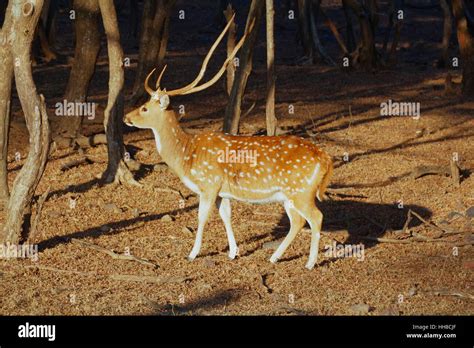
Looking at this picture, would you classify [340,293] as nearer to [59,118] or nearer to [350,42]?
[59,118]

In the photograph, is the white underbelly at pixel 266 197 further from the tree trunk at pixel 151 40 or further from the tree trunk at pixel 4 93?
the tree trunk at pixel 151 40

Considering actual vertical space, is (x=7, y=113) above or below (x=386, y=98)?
above

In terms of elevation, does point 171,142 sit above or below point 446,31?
above

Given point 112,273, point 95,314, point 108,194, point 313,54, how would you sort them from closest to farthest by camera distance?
point 95,314 < point 112,273 < point 108,194 < point 313,54

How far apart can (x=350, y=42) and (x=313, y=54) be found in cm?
107

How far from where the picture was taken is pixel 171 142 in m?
10.2

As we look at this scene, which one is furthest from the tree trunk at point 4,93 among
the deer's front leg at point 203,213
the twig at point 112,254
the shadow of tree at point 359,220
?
the shadow of tree at point 359,220

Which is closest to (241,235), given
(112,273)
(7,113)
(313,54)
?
(112,273)

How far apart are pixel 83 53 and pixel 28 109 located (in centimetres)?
521

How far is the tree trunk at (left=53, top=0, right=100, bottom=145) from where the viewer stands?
14.8 m

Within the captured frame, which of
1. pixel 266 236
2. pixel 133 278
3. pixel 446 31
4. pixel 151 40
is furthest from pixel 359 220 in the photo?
pixel 446 31

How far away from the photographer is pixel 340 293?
9.04 metres

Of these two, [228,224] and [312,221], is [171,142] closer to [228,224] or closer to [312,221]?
[228,224]

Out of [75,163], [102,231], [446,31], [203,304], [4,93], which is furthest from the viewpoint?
[446,31]
